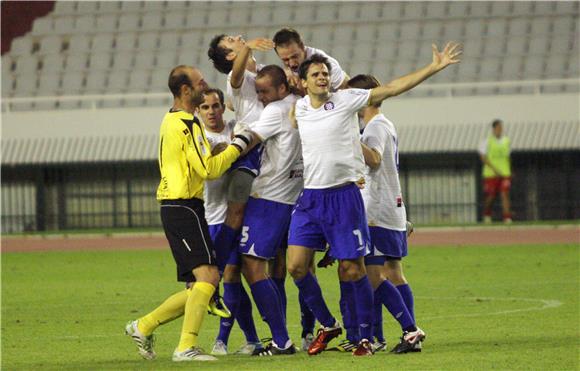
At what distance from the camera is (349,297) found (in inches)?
436

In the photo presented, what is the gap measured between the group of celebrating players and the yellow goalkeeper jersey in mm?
11

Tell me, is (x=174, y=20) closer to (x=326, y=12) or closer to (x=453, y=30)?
(x=326, y=12)

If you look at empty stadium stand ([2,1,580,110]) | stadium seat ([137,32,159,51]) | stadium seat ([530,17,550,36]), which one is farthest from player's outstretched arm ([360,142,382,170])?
stadium seat ([137,32,159,51])

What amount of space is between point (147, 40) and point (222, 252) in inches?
1060

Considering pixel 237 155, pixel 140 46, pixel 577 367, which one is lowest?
pixel 577 367

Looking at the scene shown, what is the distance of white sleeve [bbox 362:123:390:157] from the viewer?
1134cm

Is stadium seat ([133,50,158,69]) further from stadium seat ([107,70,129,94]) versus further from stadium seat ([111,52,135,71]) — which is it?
stadium seat ([107,70,129,94])

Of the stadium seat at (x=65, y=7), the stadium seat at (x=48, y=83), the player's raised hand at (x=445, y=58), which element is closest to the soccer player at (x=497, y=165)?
the stadium seat at (x=48, y=83)

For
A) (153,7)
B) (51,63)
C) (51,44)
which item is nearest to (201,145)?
(51,63)

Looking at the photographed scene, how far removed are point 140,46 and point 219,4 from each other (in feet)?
7.80

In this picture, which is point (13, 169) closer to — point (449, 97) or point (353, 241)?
point (449, 97)

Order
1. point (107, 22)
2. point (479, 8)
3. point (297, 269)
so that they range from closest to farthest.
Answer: point (297, 269)
point (479, 8)
point (107, 22)

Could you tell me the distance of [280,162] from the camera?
11.4 metres

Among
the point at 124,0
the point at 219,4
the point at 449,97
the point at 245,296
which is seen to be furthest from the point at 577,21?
the point at 245,296
